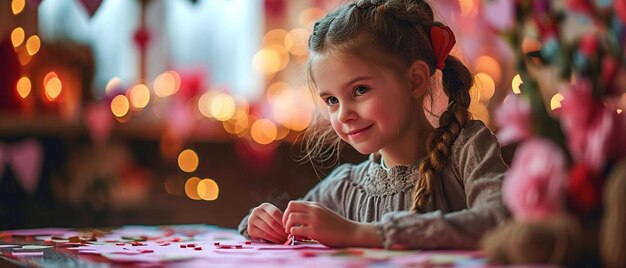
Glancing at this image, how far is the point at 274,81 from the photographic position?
376 cm

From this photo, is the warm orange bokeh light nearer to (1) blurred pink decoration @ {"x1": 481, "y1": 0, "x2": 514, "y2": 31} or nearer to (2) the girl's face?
(2) the girl's face

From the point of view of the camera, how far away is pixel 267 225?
4.60ft

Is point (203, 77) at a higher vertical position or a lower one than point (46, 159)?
higher

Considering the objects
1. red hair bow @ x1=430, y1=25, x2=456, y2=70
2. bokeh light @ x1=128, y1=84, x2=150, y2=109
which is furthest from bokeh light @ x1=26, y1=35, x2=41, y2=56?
red hair bow @ x1=430, y1=25, x2=456, y2=70

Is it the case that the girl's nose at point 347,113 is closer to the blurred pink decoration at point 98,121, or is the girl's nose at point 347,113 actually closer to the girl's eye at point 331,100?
the girl's eye at point 331,100

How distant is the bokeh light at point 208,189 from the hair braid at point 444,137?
6.86 ft

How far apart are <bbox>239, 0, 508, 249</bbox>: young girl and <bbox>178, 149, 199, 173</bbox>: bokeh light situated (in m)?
1.96

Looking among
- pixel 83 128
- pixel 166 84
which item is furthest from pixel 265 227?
pixel 166 84

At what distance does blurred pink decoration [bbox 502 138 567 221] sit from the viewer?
846mm

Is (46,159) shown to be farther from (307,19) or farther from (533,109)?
(533,109)

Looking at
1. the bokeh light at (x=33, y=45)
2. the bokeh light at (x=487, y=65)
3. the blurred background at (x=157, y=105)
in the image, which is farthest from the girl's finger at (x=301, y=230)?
the bokeh light at (x=487, y=65)

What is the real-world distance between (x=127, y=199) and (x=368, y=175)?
2.03 m

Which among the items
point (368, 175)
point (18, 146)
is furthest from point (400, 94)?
point (18, 146)

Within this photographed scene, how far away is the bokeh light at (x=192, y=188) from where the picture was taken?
11.2 feet
